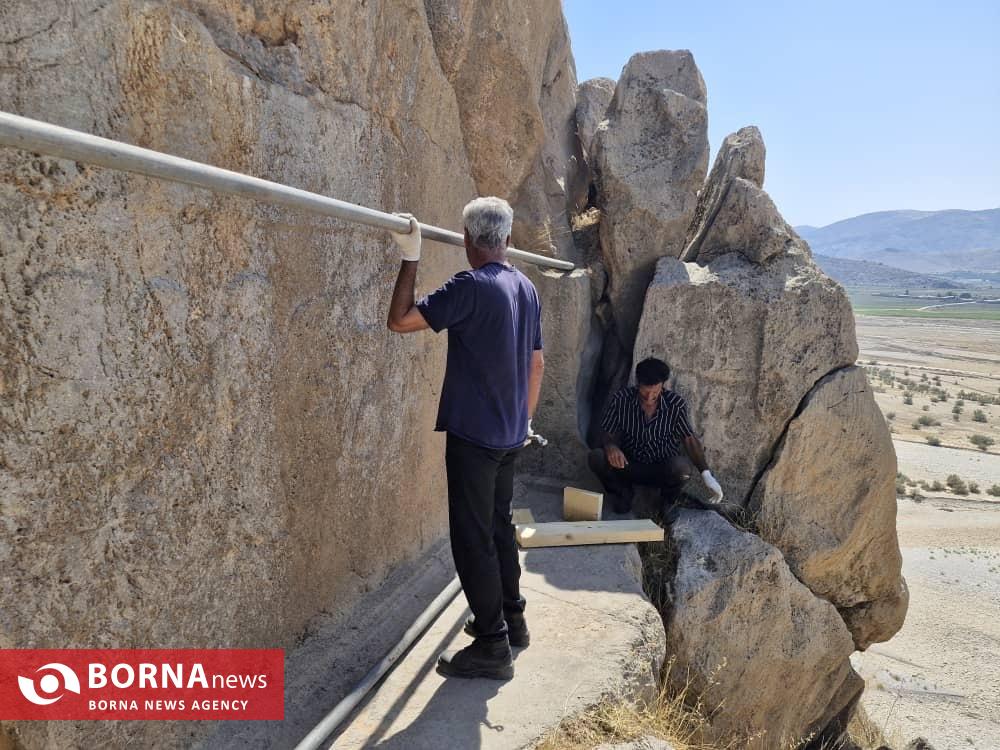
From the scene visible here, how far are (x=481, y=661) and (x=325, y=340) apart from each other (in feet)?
4.72

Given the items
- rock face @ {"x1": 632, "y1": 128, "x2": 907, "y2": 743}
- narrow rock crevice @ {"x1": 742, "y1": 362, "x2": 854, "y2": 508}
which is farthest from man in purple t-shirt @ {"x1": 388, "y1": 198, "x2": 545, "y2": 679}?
narrow rock crevice @ {"x1": 742, "y1": 362, "x2": 854, "y2": 508}

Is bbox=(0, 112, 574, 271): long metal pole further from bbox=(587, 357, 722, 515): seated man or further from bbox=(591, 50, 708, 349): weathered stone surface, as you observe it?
bbox=(591, 50, 708, 349): weathered stone surface

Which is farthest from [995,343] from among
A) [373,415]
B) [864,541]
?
[373,415]

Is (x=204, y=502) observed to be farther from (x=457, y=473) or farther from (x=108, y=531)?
(x=457, y=473)

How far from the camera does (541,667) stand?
122 inches

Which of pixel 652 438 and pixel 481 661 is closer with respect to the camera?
pixel 481 661

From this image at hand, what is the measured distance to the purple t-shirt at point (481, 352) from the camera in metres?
2.49

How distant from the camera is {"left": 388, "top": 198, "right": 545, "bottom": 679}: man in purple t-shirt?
2502mm

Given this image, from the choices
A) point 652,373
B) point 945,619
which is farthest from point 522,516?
point 945,619

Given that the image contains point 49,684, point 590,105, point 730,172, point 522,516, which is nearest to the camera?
point 49,684

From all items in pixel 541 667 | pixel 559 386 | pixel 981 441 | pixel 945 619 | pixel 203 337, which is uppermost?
pixel 203 337

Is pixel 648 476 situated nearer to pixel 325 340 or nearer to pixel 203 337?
pixel 325 340

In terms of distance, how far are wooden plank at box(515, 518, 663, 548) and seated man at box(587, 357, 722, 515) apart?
53 cm

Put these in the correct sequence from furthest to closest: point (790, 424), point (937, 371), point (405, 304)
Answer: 1. point (937, 371)
2. point (790, 424)
3. point (405, 304)
